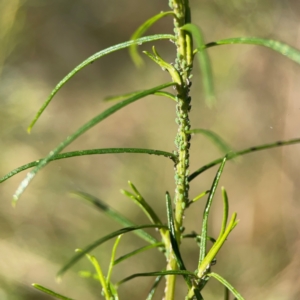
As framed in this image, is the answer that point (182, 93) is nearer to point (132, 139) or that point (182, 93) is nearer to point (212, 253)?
point (212, 253)

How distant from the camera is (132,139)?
1.93 m

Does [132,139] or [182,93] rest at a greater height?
[132,139]

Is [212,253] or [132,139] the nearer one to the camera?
[212,253]

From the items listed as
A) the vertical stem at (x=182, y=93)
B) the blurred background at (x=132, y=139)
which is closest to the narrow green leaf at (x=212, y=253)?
the vertical stem at (x=182, y=93)

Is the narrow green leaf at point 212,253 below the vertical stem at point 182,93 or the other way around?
below

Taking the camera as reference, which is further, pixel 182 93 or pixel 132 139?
pixel 132 139

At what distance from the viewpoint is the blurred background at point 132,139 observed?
5.08ft

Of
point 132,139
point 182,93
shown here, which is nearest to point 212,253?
point 182,93

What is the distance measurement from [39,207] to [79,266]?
44cm

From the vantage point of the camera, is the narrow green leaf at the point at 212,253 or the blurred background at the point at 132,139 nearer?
the narrow green leaf at the point at 212,253

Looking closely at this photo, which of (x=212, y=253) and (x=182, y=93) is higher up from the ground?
(x=182, y=93)

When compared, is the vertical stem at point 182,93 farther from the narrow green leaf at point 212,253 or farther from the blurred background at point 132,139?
the blurred background at point 132,139


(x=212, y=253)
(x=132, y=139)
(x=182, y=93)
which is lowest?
(x=212, y=253)

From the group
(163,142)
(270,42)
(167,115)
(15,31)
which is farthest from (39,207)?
(270,42)
